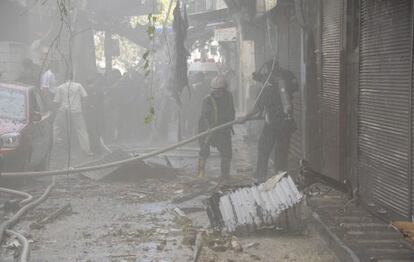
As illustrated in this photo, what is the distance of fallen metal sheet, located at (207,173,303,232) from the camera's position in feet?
23.7

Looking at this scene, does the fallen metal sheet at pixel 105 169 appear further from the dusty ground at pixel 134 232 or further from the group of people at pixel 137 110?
the group of people at pixel 137 110

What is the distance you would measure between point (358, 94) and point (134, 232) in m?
3.39

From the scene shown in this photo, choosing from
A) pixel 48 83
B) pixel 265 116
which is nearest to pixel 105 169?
pixel 265 116

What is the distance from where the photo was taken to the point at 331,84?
9.55 metres

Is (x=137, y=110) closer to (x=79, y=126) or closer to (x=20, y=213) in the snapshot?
(x=79, y=126)

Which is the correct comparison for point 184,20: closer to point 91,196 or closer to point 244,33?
point 91,196

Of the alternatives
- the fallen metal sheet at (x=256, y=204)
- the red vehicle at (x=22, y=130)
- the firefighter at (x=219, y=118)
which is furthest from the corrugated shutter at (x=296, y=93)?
the red vehicle at (x=22, y=130)

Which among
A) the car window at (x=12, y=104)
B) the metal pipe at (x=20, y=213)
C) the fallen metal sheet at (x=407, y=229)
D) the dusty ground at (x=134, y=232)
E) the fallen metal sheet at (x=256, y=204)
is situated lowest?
the dusty ground at (x=134, y=232)

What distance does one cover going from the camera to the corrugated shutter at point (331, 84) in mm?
9086

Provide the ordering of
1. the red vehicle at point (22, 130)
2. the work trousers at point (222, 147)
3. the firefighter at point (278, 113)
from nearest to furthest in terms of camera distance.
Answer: the red vehicle at point (22, 130) → the firefighter at point (278, 113) → the work trousers at point (222, 147)

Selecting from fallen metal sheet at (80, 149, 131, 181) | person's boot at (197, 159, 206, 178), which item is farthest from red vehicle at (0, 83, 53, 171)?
person's boot at (197, 159, 206, 178)

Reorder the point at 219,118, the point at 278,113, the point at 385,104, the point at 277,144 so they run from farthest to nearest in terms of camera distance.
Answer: the point at 219,118, the point at 277,144, the point at 278,113, the point at 385,104

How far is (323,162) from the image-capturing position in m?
10.0

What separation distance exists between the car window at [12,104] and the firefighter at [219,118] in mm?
3230
